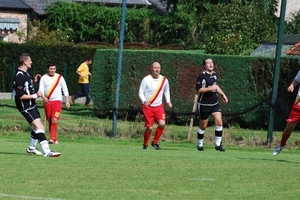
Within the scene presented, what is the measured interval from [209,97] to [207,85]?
0.34 meters

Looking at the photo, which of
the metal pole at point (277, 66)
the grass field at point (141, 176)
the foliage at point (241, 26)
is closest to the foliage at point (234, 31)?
the foliage at point (241, 26)

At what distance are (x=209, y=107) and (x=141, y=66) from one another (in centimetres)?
1091

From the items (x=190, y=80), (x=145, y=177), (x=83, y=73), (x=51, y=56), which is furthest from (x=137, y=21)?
(x=145, y=177)

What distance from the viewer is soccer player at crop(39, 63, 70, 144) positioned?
2352 cm

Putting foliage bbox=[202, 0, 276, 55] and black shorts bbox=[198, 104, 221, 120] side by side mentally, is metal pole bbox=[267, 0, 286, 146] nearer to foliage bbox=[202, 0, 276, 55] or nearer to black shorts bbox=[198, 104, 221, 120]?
black shorts bbox=[198, 104, 221, 120]

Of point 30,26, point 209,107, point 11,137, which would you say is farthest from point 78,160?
point 30,26

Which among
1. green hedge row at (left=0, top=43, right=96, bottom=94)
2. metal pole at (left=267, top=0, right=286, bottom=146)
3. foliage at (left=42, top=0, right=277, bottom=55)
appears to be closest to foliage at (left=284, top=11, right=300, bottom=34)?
foliage at (left=42, top=0, right=277, bottom=55)

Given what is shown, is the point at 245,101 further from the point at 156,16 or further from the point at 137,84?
the point at 156,16

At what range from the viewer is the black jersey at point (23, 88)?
58.1 ft

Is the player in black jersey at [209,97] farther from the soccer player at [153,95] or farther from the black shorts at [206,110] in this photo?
the soccer player at [153,95]

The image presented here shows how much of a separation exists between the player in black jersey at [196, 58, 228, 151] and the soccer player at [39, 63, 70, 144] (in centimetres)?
337

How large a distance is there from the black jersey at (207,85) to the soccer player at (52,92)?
3353 millimetres

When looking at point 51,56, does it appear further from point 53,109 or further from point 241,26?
point 53,109

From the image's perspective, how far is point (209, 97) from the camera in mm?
22000
